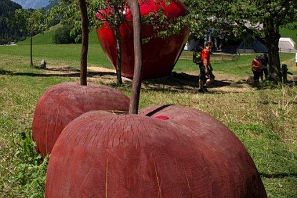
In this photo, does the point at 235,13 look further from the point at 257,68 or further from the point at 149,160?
the point at 149,160

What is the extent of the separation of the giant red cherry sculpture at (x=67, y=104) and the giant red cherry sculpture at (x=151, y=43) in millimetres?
11085

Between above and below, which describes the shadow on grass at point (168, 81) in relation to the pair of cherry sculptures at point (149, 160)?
below

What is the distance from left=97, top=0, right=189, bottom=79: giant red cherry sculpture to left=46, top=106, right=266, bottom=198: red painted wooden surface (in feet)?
44.4

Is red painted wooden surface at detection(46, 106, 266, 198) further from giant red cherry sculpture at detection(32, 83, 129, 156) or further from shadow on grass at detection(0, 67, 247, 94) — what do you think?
shadow on grass at detection(0, 67, 247, 94)

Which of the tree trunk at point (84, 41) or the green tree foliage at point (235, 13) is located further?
the green tree foliage at point (235, 13)

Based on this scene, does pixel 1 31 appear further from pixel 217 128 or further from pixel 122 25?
pixel 217 128

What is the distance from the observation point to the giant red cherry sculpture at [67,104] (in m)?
5.32

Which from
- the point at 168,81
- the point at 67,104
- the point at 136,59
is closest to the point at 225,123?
the point at 67,104

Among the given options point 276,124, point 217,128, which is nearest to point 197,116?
point 217,128

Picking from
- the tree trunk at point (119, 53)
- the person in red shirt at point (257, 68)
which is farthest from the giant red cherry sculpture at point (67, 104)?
the person in red shirt at point (257, 68)

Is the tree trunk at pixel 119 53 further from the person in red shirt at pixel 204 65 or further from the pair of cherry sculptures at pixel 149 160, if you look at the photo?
the pair of cherry sculptures at pixel 149 160

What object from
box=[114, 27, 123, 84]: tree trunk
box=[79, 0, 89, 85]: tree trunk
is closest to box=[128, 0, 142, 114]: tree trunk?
box=[79, 0, 89, 85]: tree trunk

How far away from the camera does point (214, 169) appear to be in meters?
2.93

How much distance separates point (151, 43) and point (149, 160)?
14.4 m
